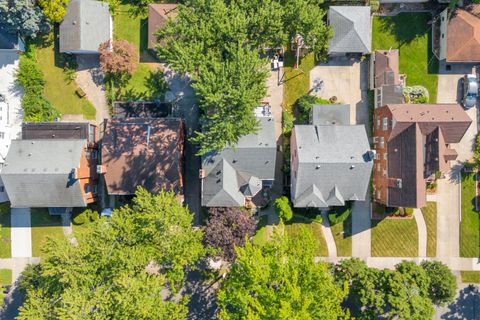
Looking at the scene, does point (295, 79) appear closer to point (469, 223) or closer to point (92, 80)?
point (92, 80)

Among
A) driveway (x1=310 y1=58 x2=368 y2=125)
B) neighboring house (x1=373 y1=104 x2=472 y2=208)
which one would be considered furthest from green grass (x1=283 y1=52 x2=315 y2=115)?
neighboring house (x1=373 y1=104 x2=472 y2=208)

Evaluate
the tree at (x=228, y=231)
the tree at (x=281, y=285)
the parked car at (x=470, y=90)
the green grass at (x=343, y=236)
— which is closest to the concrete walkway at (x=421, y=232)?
the green grass at (x=343, y=236)

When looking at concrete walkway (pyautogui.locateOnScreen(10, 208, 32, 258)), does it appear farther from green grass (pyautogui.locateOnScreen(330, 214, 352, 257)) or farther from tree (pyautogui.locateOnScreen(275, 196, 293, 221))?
green grass (pyautogui.locateOnScreen(330, 214, 352, 257))

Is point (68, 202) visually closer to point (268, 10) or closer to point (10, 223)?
point (10, 223)

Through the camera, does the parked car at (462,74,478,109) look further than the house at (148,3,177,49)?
Yes

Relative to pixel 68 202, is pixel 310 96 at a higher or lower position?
higher

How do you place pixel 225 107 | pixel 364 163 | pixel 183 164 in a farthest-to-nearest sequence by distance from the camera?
pixel 183 164
pixel 364 163
pixel 225 107

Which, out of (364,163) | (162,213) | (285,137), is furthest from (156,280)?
(364,163)

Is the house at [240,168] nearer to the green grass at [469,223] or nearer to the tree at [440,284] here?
the tree at [440,284]
